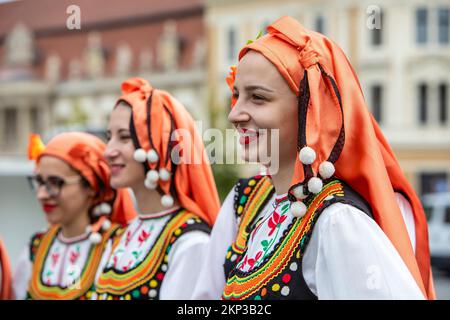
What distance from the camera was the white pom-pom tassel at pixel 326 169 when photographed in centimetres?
182

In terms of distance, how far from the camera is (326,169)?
1824 millimetres

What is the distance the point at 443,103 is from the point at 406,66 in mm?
1519

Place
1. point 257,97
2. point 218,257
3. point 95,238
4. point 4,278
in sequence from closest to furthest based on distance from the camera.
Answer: point 257,97
point 218,257
point 95,238
point 4,278

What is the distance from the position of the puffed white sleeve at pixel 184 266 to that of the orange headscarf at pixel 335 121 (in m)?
0.83

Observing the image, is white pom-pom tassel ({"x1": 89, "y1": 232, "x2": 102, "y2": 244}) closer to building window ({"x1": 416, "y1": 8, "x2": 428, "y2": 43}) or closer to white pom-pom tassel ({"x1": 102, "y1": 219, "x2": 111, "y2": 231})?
white pom-pom tassel ({"x1": 102, "y1": 219, "x2": 111, "y2": 231})

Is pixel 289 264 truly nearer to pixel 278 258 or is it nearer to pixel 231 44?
pixel 278 258

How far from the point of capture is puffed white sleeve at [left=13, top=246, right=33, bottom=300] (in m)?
3.44

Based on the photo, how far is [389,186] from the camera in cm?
187

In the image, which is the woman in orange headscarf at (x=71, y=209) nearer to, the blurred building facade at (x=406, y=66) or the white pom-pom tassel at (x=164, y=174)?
the white pom-pom tassel at (x=164, y=174)

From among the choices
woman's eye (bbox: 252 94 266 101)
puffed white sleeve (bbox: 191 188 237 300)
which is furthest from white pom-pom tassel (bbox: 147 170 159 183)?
woman's eye (bbox: 252 94 266 101)

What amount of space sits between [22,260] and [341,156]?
220cm

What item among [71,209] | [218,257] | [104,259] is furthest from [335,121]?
[71,209]

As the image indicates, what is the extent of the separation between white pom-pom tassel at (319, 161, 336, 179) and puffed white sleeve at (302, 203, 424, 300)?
0.28ft
